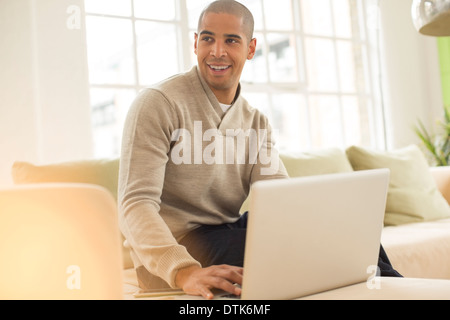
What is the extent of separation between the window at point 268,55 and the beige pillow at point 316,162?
24 centimetres

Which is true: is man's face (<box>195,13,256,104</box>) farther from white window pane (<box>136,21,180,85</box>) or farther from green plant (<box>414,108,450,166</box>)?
green plant (<box>414,108,450,166</box>)

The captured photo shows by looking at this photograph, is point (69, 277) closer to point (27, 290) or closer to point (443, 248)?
point (27, 290)

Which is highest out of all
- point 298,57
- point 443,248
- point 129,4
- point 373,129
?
point 129,4

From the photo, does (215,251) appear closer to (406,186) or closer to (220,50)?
(220,50)

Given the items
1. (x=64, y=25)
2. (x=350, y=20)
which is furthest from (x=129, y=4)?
(x=350, y=20)

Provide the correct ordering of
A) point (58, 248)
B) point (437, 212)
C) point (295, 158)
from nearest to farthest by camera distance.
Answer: point (58, 248), point (295, 158), point (437, 212)

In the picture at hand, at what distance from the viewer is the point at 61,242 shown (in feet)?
2.21

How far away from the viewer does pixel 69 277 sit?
68 centimetres

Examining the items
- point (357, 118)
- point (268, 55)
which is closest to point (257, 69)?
point (268, 55)

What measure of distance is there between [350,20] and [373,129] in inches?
40.0

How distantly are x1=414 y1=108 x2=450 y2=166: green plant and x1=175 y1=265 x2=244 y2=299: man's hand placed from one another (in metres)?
3.64

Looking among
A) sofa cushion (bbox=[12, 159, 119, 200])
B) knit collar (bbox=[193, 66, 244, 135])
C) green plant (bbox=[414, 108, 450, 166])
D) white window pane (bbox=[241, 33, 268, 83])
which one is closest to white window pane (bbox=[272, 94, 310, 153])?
white window pane (bbox=[241, 33, 268, 83])

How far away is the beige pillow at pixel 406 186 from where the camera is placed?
284 cm

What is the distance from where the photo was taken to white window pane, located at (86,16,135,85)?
3326 millimetres
